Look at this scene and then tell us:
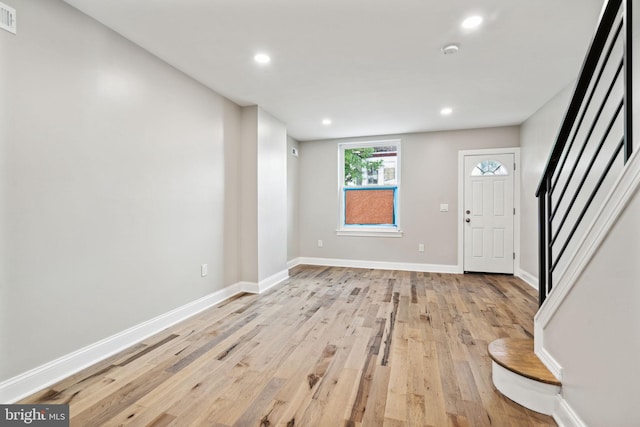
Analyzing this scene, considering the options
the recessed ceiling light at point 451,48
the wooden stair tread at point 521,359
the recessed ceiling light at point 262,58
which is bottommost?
the wooden stair tread at point 521,359

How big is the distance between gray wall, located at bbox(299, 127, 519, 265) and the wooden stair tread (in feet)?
10.5

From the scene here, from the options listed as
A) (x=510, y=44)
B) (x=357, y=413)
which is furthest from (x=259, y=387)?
(x=510, y=44)

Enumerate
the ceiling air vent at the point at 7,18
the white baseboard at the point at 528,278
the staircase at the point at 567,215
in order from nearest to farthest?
the staircase at the point at 567,215
the ceiling air vent at the point at 7,18
the white baseboard at the point at 528,278

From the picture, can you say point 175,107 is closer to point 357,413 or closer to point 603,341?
point 357,413

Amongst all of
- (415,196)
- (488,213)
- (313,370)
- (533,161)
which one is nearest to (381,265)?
(415,196)

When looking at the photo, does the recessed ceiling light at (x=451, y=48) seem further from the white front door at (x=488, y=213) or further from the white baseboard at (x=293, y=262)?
the white baseboard at (x=293, y=262)

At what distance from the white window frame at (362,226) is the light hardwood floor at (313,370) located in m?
1.98

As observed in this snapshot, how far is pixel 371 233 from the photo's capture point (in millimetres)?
5434

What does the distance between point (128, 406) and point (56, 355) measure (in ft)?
2.28

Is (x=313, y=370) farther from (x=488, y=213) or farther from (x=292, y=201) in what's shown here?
(x=488, y=213)

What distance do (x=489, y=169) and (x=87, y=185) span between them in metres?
5.18

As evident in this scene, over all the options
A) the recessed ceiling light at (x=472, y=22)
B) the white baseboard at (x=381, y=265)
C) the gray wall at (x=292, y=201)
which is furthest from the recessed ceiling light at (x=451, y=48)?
the white baseboard at (x=381, y=265)

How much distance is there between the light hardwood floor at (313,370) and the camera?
5.18 feet

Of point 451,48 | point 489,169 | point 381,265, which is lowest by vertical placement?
point 381,265
